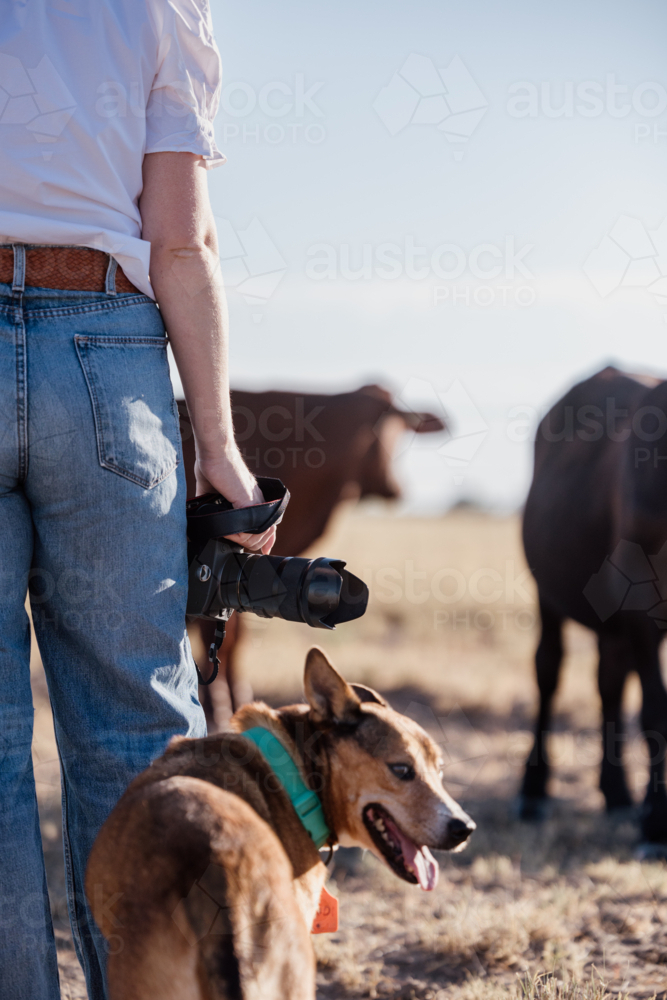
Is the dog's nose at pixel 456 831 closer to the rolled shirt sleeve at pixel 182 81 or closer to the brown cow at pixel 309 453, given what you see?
the rolled shirt sleeve at pixel 182 81

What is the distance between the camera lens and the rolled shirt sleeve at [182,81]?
5.32 feet

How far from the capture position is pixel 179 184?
167cm

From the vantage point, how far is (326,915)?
194 cm

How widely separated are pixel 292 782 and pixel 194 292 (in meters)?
1.10

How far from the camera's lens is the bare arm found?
5.46ft

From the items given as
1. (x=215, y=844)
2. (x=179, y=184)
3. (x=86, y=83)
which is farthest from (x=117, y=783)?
(x=86, y=83)

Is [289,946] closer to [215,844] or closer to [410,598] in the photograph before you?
[215,844]

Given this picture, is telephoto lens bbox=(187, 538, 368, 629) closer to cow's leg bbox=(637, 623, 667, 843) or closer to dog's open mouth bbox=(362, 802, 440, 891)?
dog's open mouth bbox=(362, 802, 440, 891)

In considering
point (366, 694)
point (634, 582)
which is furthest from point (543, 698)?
Result: point (366, 694)

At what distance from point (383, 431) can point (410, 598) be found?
283 inches

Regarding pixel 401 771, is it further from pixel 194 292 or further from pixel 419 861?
pixel 194 292

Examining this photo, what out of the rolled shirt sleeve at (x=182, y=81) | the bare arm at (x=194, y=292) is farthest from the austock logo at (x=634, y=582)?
the rolled shirt sleeve at (x=182, y=81)

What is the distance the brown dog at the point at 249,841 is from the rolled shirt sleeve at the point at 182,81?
1.18 meters

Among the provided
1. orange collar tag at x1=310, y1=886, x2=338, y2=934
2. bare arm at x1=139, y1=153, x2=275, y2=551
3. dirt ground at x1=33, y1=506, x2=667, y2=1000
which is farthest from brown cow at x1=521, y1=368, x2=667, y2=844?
bare arm at x1=139, y1=153, x2=275, y2=551
